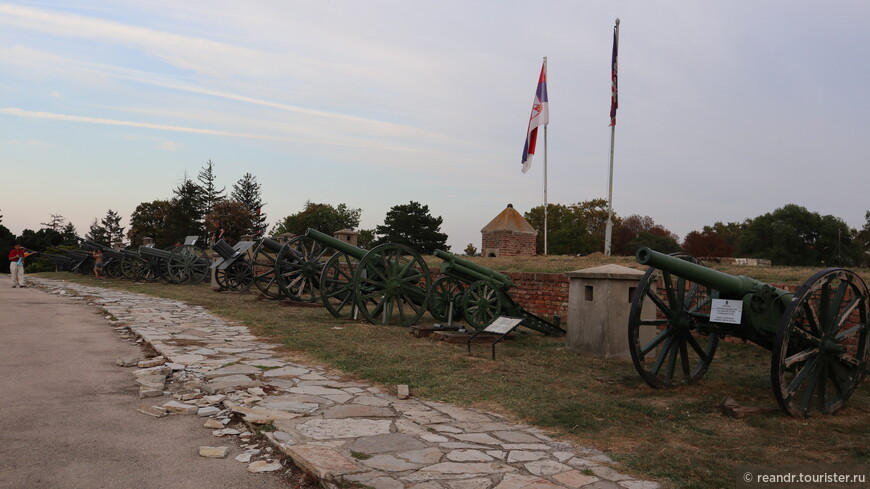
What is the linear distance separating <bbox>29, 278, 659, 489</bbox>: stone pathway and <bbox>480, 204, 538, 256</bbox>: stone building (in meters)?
23.4

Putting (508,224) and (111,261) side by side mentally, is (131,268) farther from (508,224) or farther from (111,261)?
(508,224)

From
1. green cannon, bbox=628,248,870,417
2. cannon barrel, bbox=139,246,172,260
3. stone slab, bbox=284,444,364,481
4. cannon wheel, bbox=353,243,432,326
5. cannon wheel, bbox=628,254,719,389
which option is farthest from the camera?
cannon barrel, bbox=139,246,172,260

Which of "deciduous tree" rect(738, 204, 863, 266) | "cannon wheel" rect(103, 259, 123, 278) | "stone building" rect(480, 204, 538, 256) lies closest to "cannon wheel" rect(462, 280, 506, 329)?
"cannon wheel" rect(103, 259, 123, 278)

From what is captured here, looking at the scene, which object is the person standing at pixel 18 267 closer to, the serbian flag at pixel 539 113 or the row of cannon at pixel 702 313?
the row of cannon at pixel 702 313

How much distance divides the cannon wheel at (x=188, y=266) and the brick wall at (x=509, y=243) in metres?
14.1

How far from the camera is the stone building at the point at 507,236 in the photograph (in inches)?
1201

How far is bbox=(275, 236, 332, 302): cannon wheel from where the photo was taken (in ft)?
47.6

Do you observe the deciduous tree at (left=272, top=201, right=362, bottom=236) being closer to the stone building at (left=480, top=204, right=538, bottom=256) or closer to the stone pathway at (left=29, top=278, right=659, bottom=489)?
the stone building at (left=480, top=204, right=538, bottom=256)

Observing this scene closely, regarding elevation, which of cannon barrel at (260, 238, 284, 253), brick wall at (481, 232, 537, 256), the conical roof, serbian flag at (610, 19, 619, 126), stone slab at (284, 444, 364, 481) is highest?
serbian flag at (610, 19, 619, 126)

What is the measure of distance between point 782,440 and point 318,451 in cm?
338

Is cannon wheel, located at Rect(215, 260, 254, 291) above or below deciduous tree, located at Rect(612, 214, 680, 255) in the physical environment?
below

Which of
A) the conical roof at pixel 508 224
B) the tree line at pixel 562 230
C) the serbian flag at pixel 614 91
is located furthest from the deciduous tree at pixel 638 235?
the serbian flag at pixel 614 91

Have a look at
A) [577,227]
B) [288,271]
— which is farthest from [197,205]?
[288,271]

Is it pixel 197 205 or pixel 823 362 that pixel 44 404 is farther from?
pixel 197 205
